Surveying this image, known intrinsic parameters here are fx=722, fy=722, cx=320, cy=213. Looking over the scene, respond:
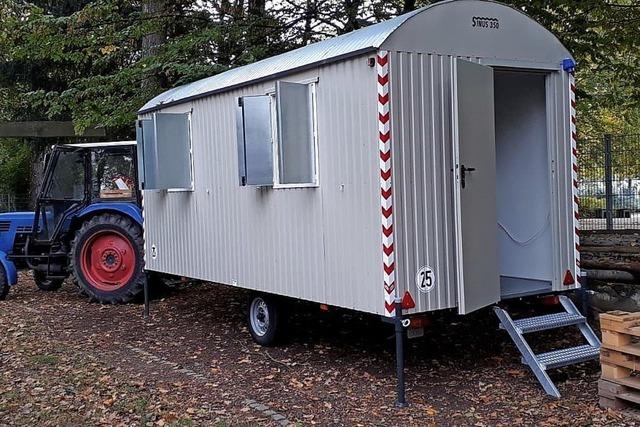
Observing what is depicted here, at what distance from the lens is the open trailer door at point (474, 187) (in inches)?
234

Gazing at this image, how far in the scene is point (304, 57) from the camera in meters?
6.81

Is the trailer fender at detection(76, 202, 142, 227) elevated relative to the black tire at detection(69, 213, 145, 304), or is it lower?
elevated

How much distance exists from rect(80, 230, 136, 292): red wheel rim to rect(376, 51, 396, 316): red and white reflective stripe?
6.24m

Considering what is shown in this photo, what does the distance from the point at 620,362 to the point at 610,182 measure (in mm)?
5936

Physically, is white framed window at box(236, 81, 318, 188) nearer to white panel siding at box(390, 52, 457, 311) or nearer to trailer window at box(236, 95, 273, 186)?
trailer window at box(236, 95, 273, 186)

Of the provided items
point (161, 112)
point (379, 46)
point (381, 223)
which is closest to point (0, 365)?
point (161, 112)

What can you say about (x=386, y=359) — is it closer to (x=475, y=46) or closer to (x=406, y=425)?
(x=406, y=425)

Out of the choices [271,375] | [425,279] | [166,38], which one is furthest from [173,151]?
[166,38]

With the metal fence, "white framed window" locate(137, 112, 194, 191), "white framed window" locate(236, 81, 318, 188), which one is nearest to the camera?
"white framed window" locate(236, 81, 318, 188)

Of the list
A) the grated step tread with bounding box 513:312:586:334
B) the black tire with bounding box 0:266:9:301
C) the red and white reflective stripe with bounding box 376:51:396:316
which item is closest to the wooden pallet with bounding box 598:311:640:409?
the grated step tread with bounding box 513:312:586:334

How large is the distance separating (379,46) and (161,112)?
4642 mm

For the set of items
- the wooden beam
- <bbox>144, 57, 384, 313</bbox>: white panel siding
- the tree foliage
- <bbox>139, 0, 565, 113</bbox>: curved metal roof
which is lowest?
<bbox>144, 57, 384, 313</bbox>: white panel siding

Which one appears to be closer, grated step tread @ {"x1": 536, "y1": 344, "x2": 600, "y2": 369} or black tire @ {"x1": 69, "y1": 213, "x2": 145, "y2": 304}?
grated step tread @ {"x1": 536, "y1": 344, "x2": 600, "y2": 369}

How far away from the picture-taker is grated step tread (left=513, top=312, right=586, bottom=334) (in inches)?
247
